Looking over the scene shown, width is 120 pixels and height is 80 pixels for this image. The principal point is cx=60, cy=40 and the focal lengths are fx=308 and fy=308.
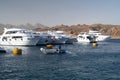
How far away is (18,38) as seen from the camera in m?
127

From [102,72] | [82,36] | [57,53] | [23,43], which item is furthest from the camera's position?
[82,36]

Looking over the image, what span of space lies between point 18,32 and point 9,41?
5.56 metres

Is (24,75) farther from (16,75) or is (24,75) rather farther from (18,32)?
(18,32)

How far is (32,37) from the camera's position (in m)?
126

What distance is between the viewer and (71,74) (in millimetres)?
48375

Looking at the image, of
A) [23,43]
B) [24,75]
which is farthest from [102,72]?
[23,43]

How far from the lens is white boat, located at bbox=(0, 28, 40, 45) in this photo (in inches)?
4938

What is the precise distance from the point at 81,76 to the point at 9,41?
85594 millimetres

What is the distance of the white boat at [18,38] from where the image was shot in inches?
4938

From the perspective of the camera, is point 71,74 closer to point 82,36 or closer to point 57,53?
point 57,53

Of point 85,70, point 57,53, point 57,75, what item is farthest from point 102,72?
point 57,53

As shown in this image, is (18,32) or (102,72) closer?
(102,72)

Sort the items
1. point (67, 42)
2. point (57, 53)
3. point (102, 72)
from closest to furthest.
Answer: point (102, 72) < point (57, 53) < point (67, 42)

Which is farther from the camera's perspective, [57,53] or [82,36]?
[82,36]
